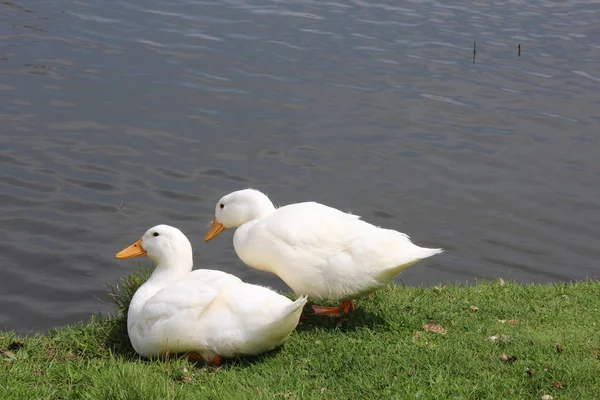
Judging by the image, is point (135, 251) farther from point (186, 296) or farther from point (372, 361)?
point (372, 361)

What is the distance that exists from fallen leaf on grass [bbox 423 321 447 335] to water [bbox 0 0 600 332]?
10.6ft

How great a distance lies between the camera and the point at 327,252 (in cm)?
654

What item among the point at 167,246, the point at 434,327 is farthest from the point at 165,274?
the point at 434,327

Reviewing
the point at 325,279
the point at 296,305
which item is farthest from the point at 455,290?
the point at 296,305

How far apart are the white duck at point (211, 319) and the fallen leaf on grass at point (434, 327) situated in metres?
1.21

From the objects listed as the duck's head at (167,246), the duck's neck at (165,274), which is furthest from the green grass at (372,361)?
the duck's head at (167,246)

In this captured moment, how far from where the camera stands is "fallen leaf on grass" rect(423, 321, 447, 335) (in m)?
6.50

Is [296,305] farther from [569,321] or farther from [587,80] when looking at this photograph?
[587,80]

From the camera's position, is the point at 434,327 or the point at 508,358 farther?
the point at 434,327

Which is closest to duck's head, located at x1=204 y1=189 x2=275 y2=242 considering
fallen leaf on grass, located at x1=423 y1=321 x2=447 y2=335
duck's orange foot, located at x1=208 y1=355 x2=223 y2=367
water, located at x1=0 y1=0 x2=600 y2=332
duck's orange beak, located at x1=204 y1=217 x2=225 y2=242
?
duck's orange beak, located at x1=204 y1=217 x2=225 y2=242

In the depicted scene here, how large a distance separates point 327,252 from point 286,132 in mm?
6634

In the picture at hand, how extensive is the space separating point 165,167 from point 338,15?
299 inches

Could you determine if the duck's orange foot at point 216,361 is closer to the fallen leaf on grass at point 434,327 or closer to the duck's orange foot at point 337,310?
the duck's orange foot at point 337,310

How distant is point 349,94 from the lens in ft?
47.2
